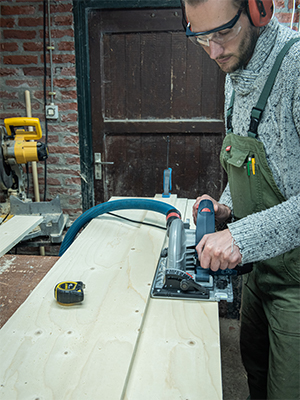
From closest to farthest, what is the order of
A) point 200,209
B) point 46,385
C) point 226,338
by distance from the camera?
1. point 46,385
2. point 200,209
3. point 226,338

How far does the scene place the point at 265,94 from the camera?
1.03m

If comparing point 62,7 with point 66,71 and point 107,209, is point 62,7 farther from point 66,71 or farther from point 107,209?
point 107,209

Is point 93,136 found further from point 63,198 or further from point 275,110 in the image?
point 275,110

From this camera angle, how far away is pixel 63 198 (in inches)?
122

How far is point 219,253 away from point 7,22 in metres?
2.81

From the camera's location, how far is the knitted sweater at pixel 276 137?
37.6 inches

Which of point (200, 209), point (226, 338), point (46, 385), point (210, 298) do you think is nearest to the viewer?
point (46, 385)

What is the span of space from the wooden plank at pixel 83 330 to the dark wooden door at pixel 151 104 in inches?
70.5

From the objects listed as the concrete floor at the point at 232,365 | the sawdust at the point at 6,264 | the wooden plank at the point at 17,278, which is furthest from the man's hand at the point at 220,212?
the concrete floor at the point at 232,365

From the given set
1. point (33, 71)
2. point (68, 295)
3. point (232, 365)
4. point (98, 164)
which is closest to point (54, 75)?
point (33, 71)

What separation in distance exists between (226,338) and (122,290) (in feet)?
6.20

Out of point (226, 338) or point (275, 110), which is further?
point (226, 338)

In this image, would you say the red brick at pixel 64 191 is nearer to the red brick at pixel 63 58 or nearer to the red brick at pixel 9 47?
the red brick at pixel 63 58

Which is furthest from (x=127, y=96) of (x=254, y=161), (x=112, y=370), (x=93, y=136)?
(x=112, y=370)
